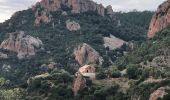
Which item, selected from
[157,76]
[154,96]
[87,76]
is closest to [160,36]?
→ [87,76]

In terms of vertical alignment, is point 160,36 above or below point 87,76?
above

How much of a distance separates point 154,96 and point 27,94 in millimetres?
41458

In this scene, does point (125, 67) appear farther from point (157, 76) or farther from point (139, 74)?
point (157, 76)

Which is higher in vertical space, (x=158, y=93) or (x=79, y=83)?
(x=79, y=83)

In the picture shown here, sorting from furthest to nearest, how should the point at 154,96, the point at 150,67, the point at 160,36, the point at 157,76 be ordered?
the point at 160,36
the point at 150,67
the point at 157,76
the point at 154,96

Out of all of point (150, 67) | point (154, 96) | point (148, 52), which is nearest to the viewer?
point (154, 96)

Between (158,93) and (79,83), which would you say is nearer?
(158,93)

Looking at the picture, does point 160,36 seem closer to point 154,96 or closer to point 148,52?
point 148,52

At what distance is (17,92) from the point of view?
14500 cm

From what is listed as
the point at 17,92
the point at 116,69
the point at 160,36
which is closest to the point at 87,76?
the point at 116,69

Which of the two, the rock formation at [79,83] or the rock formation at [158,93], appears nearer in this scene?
the rock formation at [158,93]

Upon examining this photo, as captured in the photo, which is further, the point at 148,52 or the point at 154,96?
the point at 148,52

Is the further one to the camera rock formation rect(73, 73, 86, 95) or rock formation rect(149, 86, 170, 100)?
rock formation rect(73, 73, 86, 95)

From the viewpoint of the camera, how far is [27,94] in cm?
15550
